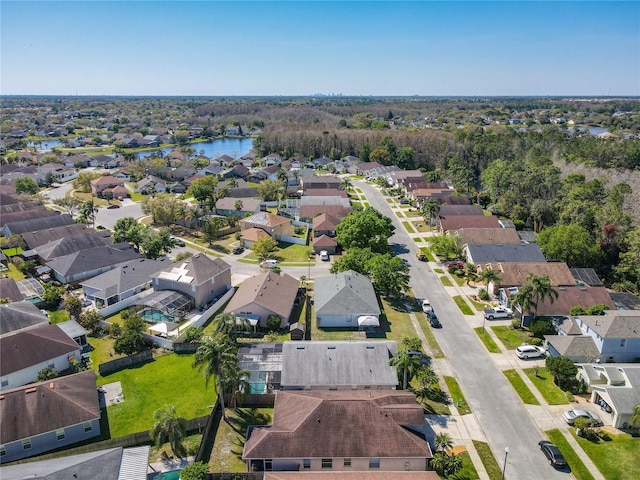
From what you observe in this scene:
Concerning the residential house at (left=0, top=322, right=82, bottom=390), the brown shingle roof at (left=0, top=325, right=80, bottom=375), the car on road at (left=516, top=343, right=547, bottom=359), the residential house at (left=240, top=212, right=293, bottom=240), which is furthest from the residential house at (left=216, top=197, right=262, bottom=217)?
the car on road at (left=516, top=343, right=547, bottom=359)

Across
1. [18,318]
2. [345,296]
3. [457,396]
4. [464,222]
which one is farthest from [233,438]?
[464,222]

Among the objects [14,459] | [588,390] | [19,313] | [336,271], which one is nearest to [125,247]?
[19,313]

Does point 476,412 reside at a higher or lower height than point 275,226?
lower

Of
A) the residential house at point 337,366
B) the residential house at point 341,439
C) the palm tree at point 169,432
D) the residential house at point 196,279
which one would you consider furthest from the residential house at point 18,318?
the residential house at point 341,439

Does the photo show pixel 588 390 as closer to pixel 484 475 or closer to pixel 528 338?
pixel 528 338

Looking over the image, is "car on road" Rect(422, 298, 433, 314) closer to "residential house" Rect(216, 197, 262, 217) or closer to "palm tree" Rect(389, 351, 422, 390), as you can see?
"palm tree" Rect(389, 351, 422, 390)

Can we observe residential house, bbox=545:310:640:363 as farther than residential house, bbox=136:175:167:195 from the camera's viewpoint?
No
